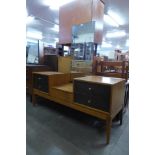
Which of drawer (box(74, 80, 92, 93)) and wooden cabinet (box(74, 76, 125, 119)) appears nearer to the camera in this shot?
wooden cabinet (box(74, 76, 125, 119))

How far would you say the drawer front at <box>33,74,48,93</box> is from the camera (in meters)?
2.49

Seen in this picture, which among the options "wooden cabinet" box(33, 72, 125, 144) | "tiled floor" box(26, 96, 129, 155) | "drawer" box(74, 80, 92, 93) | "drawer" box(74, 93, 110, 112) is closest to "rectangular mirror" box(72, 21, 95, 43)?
"wooden cabinet" box(33, 72, 125, 144)

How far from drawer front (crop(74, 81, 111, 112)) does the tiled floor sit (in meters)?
Result: 0.39

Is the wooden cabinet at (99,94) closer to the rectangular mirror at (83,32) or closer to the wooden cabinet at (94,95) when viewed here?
the wooden cabinet at (94,95)

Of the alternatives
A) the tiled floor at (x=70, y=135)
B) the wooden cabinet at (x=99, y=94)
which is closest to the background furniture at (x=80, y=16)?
the wooden cabinet at (x=99, y=94)

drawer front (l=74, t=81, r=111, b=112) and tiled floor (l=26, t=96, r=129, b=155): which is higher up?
drawer front (l=74, t=81, r=111, b=112)

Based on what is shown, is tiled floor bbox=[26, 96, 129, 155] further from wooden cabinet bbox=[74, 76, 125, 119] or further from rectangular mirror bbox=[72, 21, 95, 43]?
rectangular mirror bbox=[72, 21, 95, 43]

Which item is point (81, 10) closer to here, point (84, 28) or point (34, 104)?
point (84, 28)

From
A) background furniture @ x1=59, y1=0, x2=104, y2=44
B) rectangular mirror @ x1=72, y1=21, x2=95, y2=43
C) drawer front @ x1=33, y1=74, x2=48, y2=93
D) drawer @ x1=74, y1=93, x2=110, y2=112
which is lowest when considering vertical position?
drawer @ x1=74, y1=93, x2=110, y2=112

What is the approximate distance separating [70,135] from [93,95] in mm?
575

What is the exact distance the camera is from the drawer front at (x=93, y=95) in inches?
63.2

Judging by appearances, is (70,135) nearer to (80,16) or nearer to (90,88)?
(90,88)

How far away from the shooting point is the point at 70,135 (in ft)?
5.88
